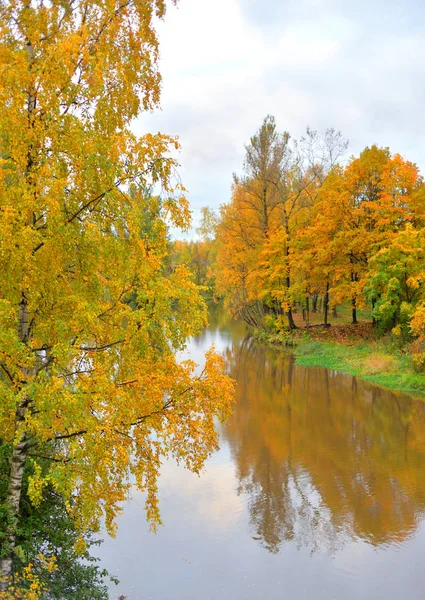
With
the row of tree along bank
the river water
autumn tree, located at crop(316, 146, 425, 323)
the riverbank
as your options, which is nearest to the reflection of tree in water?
the river water

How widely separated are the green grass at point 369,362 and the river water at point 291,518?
3.18 m

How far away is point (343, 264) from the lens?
90.2 ft

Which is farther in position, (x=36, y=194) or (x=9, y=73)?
(x=36, y=194)

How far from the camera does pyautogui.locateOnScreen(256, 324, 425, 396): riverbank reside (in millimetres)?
20364

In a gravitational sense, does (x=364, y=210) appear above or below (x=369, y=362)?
above

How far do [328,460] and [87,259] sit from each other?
32.3 ft

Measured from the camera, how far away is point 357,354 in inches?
973

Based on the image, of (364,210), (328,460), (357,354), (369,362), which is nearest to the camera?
(328,460)

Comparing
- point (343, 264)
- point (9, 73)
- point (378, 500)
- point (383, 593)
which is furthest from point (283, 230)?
point (9, 73)

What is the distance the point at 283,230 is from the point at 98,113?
25456 mm

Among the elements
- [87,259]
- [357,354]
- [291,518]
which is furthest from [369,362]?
[87,259]

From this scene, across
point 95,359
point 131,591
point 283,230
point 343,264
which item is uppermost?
point 283,230

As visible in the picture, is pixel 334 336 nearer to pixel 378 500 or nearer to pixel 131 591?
pixel 378 500

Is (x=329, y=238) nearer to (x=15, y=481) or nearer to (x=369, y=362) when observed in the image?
(x=369, y=362)
